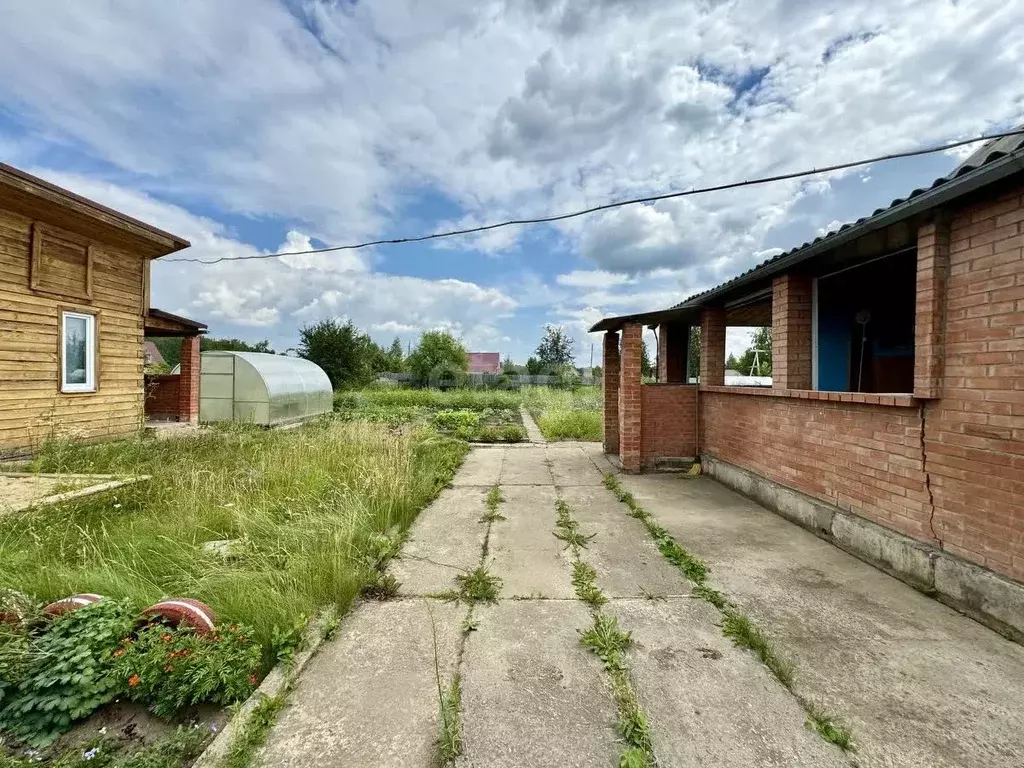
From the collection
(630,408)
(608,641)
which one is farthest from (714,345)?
(608,641)

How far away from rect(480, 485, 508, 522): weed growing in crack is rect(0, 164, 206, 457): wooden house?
7.53m

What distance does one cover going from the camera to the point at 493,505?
17.4ft

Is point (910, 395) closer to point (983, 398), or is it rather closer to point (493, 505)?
point (983, 398)

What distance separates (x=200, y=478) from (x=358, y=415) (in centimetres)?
1044

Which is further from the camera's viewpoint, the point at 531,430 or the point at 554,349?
the point at 554,349

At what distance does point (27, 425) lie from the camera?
7148 mm

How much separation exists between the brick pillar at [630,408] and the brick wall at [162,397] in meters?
12.4

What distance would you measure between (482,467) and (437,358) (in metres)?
21.6

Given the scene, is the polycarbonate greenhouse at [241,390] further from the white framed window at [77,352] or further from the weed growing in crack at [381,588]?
the weed growing in crack at [381,588]

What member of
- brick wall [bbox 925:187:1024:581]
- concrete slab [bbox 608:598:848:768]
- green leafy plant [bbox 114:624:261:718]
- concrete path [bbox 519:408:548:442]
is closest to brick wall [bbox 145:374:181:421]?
concrete path [bbox 519:408:548:442]

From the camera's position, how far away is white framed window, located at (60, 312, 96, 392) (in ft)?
25.6

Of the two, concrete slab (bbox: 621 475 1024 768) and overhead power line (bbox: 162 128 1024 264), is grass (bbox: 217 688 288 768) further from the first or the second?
overhead power line (bbox: 162 128 1024 264)

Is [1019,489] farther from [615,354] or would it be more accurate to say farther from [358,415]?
[358,415]

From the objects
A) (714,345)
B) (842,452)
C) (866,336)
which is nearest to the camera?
(842,452)
